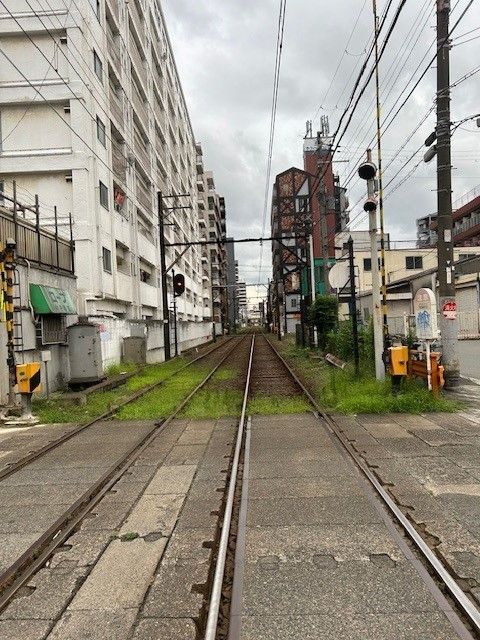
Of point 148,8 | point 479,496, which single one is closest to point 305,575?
point 479,496

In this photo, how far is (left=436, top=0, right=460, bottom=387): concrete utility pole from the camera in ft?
41.2

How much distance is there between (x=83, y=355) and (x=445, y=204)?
10.3m

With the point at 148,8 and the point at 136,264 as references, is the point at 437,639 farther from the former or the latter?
the point at 148,8

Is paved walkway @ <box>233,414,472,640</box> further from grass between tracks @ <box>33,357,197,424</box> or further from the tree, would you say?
the tree

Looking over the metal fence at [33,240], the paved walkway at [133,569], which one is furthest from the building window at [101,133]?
the paved walkway at [133,569]

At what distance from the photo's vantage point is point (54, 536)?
4629 millimetres

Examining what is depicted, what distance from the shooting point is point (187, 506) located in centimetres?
527

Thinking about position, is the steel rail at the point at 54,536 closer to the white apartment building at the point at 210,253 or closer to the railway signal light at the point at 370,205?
the railway signal light at the point at 370,205

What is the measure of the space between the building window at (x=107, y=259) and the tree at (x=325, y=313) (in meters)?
10.4

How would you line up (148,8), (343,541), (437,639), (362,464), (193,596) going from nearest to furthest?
(437,639), (193,596), (343,541), (362,464), (148,8)

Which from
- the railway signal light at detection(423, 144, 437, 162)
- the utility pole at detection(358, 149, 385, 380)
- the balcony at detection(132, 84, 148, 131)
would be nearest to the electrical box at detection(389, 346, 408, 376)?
the utility pole at detection(358, 149, 385, 380)

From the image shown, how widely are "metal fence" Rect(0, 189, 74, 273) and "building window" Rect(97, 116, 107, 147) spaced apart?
9566 mm

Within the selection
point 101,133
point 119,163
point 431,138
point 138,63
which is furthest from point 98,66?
point 431,138

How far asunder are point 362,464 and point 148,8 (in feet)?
142
